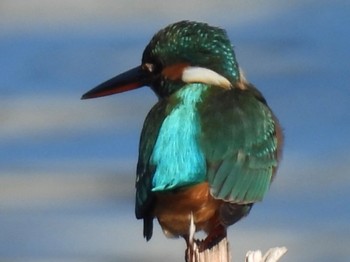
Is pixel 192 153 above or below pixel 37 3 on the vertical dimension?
below

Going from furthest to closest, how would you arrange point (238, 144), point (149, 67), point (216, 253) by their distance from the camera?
point (149, 67)
point (238, 144)
point (216, 253)

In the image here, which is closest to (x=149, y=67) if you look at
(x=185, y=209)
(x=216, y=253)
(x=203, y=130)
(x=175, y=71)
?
(x=175, y=71)

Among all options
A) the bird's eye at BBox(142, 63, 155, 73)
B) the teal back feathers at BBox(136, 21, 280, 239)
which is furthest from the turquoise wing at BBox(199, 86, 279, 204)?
the bird's eye at BBox(142, 63, 155, 73)

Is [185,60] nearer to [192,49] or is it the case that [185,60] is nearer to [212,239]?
[192,49]

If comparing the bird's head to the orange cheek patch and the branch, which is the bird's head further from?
the branch

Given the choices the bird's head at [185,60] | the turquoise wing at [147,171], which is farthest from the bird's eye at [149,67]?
the turquoise wing at [147,171]

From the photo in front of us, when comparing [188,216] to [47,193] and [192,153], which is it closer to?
[192,153]

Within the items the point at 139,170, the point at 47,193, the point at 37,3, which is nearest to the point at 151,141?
the point at 139,170
